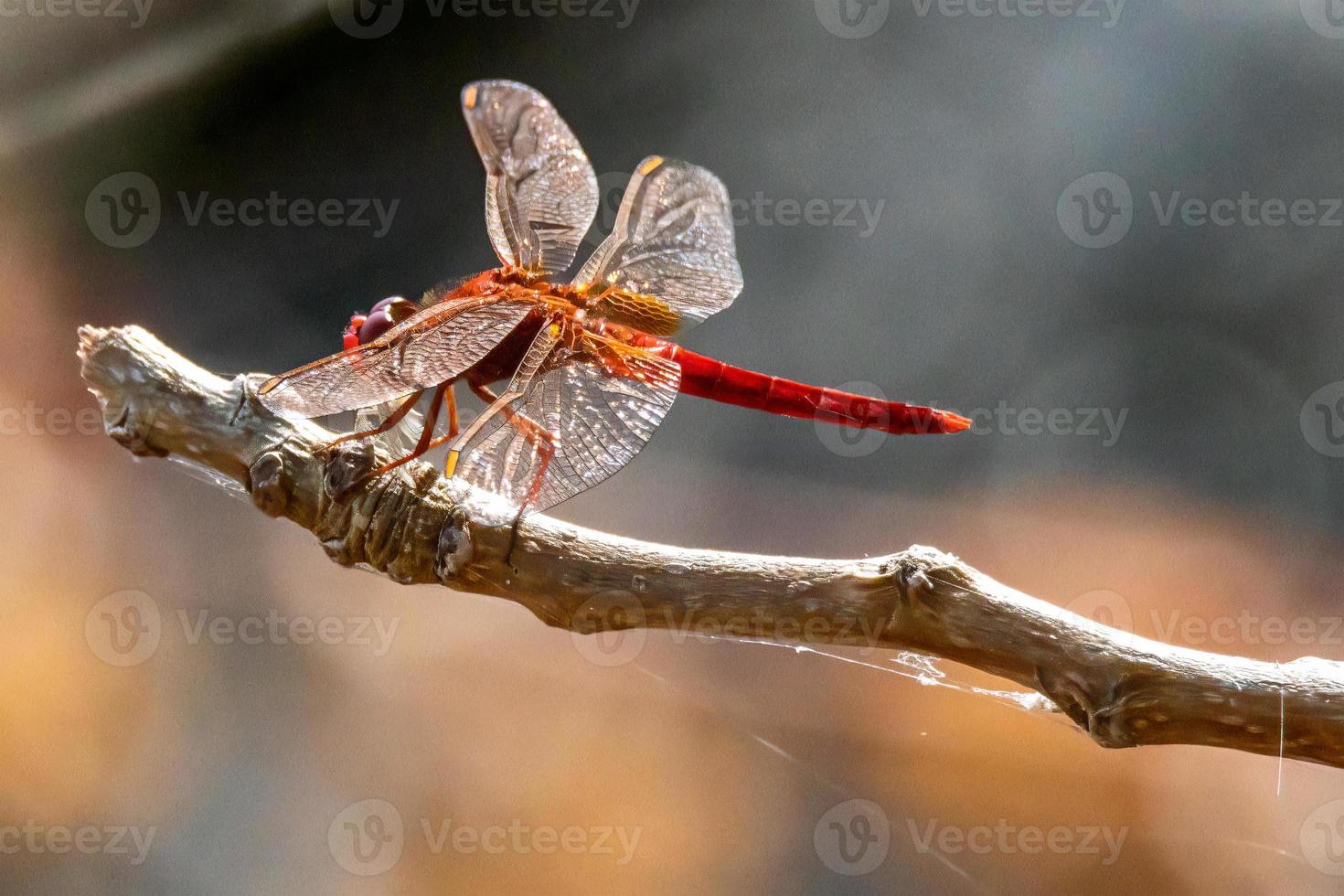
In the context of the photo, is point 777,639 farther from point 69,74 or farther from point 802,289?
point 69,74

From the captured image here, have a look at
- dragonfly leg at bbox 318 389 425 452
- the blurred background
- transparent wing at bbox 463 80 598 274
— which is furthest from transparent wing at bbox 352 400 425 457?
the blurred background

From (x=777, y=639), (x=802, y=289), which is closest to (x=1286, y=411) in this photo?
(x=802, y=289)

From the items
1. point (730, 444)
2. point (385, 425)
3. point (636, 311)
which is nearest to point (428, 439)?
point (385, 425)

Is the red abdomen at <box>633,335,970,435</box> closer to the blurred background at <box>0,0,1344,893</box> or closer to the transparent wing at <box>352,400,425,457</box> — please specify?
the transparent wing at <box>352,400,425,457</box>

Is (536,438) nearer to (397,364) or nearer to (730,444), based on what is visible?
(397,364)

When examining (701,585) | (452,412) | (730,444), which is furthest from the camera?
(730,444)

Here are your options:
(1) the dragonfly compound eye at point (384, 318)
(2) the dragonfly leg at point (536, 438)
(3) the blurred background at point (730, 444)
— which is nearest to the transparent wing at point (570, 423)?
(2) the dragonfly leg at point (536, 438)
